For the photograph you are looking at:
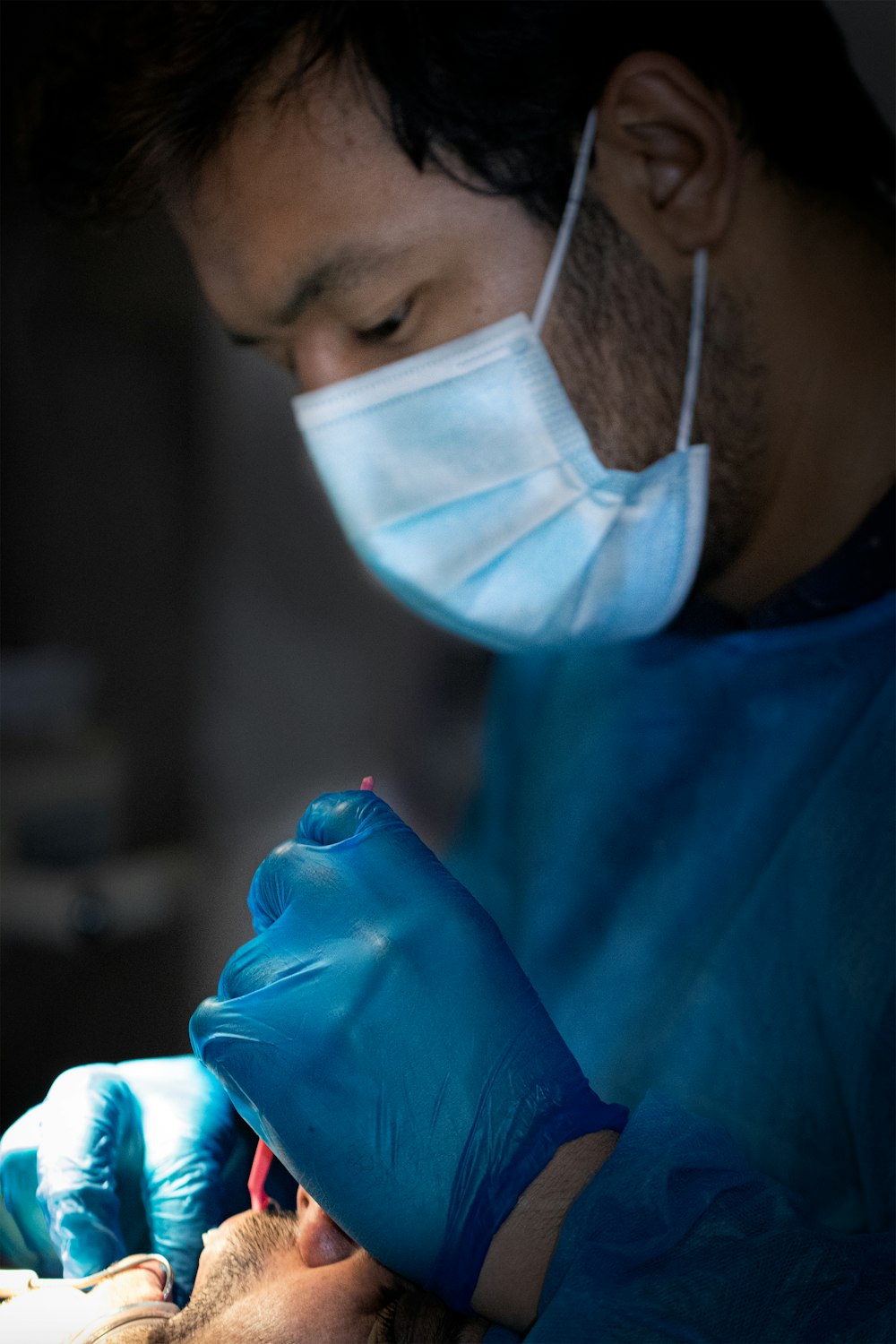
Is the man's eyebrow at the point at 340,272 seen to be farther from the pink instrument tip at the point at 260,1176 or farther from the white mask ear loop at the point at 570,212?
the pink instrument tip at the point at 260,1176

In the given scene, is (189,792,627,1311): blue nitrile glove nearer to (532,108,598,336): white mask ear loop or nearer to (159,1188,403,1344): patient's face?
(159,1188,403,1344): patient's face

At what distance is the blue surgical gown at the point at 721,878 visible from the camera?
Answer: 96 cm

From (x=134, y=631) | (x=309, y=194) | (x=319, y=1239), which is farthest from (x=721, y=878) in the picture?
(x=309, y=194)

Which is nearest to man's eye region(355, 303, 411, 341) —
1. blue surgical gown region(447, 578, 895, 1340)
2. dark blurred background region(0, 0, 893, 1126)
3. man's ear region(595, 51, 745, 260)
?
dark blurred background region(0, 0, 893, 1126)

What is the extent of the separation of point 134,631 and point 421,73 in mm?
591

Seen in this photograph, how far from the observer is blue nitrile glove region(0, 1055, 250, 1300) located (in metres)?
0.85

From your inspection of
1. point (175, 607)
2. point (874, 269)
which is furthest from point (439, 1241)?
point (874, 269)

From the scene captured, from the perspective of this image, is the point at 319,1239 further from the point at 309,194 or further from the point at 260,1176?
the point at 309,194

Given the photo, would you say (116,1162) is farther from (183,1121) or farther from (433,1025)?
(433,1025)

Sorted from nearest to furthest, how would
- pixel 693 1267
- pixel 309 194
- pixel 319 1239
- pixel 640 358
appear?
pixel 693 1267 < pixel 319 1239 < pixel 309 194 < pixel 640 358

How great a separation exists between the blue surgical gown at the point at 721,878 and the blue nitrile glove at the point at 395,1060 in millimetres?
105

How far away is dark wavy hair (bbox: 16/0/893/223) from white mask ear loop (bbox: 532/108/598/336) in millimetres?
10

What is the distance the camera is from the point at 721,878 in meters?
1.15

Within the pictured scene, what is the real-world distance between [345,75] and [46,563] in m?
0.54
